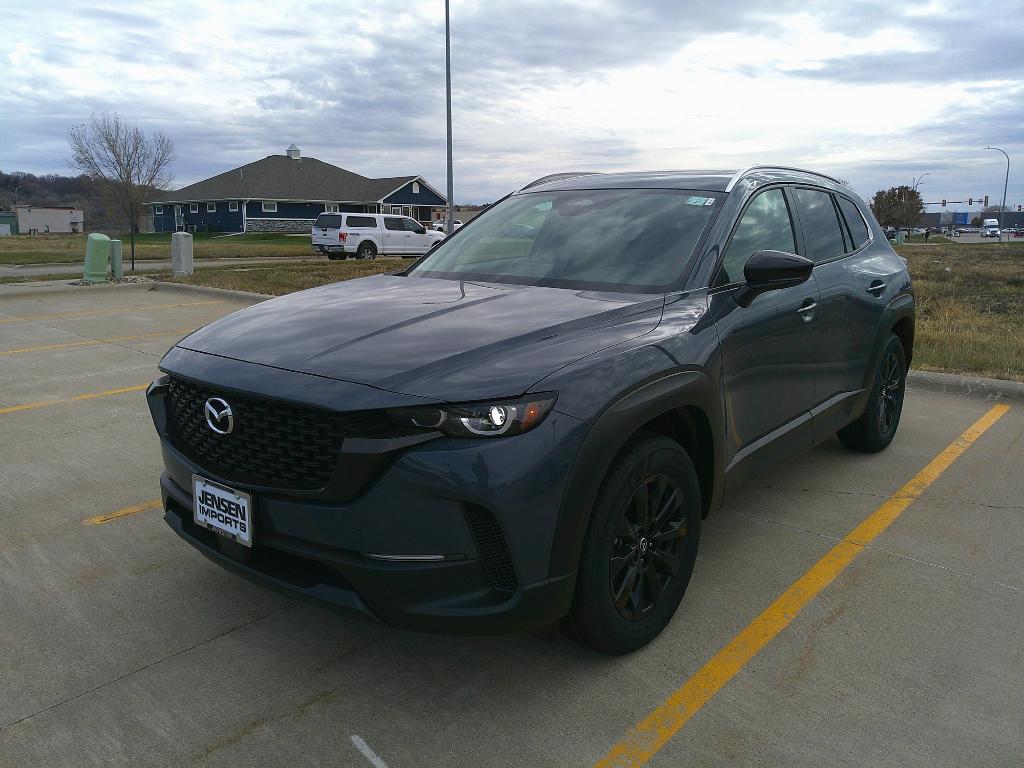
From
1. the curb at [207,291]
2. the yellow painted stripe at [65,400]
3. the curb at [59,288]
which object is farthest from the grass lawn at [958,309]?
the yellow painted stripe at [65,400]

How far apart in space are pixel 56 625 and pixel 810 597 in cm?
303

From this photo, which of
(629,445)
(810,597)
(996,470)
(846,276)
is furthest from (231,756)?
(996,470)

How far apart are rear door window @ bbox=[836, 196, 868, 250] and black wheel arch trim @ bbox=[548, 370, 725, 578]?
2590 millimetres

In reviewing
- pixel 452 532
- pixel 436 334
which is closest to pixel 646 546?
pixel 452 532

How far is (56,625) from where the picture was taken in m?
3.20

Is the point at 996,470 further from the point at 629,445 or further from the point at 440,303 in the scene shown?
the point at 440,303

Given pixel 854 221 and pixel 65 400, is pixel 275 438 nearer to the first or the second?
pixel 854 221

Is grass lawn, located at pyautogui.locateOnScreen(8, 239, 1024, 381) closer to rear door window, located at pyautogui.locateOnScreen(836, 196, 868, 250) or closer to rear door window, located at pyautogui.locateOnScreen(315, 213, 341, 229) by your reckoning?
rear door window, located at pyautogui.locateOnScreen(836, 196, 868, 250)

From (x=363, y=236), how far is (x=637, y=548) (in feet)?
93.0

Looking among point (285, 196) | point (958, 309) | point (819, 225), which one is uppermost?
point (285, 196)

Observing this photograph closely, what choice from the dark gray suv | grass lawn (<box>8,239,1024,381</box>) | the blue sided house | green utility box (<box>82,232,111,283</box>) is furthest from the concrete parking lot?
the blue sided house

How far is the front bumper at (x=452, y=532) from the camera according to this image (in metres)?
2.38

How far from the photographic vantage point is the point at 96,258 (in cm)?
1579

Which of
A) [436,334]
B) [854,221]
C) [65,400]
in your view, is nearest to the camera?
[436,334]
